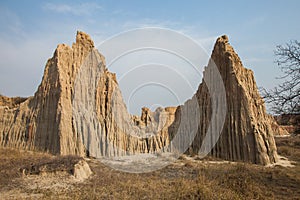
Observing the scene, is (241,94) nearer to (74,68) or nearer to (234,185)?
A: (234,185)

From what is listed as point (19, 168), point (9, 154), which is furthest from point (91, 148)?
point (19, 168)

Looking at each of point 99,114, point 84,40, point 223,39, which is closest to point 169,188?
point 99,114

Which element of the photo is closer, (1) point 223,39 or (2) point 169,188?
(2) point 169,188

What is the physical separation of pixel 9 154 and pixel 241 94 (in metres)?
13.8

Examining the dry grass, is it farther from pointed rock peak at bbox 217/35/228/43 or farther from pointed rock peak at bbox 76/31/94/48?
pointed rock peak at bbox 217/35/228/43

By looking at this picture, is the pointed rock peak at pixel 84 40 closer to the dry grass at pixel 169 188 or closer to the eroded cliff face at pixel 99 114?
the eroded cliff face at pixel 99 114

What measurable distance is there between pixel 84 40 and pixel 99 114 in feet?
18.5

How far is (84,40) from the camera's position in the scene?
1822cm

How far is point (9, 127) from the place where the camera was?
16.2 meters

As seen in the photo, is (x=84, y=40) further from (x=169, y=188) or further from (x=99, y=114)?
(x=169, y=188)

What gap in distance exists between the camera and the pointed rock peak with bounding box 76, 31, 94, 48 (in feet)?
59.1

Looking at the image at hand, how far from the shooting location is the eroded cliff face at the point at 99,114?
589 inches

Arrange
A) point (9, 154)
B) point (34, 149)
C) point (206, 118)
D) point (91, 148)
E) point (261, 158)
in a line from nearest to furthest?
point (9, 154), point (261, 158), point (34, 149), point (91, 148), point (206, 118)

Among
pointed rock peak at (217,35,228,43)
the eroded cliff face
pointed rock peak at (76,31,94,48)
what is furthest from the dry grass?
pointed rock peak at (217,35,228,43)
